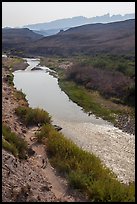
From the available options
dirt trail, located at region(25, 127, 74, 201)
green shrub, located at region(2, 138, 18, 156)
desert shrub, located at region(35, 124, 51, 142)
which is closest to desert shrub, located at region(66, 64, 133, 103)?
desert shrub, located at region(35, 124, 51, 142)

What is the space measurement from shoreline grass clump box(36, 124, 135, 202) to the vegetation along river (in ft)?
5.76

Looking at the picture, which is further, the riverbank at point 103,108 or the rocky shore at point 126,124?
the riverbank at point 103,108

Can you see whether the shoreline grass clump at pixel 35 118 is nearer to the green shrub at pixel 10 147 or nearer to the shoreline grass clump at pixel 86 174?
the shoreline grass clump at pixel 86 174

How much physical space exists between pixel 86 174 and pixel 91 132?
32.3ft

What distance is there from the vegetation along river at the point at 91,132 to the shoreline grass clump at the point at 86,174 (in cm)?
175

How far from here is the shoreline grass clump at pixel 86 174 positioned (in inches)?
503

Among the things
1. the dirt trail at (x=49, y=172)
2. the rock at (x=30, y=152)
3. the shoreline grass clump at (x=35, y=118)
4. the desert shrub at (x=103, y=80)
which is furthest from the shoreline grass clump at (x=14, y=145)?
the desert shrub at (x=103, y=80)

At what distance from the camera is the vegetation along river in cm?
1827

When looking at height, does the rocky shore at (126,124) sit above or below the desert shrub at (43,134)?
below

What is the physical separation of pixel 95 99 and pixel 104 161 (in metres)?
17.0

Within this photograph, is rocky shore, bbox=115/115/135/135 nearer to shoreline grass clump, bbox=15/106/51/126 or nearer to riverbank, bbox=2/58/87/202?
shoreline grass clump, bbox=15/106/51/126

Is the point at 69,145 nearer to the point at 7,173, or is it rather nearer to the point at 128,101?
the point at 7,173

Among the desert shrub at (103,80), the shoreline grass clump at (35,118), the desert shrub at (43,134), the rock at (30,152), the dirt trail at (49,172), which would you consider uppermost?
the desert shrub at (103,80)

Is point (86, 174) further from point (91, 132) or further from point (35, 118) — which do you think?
point (35, 118)
